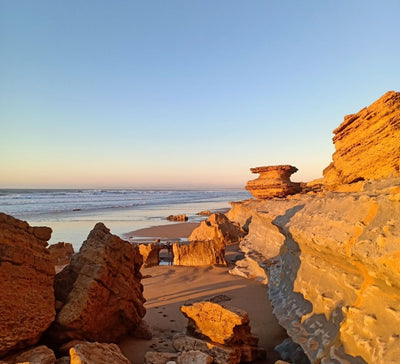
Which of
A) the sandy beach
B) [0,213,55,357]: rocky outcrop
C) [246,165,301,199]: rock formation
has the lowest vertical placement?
the sandy beach

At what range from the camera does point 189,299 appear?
6.18 metres

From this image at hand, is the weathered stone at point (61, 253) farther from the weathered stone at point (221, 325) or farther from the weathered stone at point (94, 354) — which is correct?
the weathered stone at point (94, 354)

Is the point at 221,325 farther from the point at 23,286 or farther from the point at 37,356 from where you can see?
the point at 23,286

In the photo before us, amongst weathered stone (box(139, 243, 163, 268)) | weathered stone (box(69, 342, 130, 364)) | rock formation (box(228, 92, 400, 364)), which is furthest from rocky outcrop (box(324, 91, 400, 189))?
weathered stone (box(139, 243, 163, 268))

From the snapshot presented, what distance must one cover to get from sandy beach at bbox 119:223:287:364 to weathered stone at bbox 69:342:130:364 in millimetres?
596

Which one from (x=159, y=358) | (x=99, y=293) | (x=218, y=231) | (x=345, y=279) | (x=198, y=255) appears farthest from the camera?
(x=218, y=231)

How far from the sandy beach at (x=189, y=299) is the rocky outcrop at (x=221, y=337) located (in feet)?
0.93

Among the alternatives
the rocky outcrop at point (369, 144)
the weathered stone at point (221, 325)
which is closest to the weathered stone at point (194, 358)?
the weathered stone at point (221, 325)

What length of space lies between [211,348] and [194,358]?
1.31 ft

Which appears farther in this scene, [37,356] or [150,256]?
[150,256]

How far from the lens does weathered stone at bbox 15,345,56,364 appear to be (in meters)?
2.69

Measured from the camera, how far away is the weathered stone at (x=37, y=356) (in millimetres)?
2693

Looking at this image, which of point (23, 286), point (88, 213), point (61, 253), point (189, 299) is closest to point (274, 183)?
point (189, 299)

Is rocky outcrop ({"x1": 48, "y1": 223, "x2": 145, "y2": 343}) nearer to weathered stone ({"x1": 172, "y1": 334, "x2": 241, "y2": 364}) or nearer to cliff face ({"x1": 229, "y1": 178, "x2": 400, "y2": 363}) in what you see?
weathered stone ({"x1": 172, "y1": 334, "x2": 241, "y2": 364})
